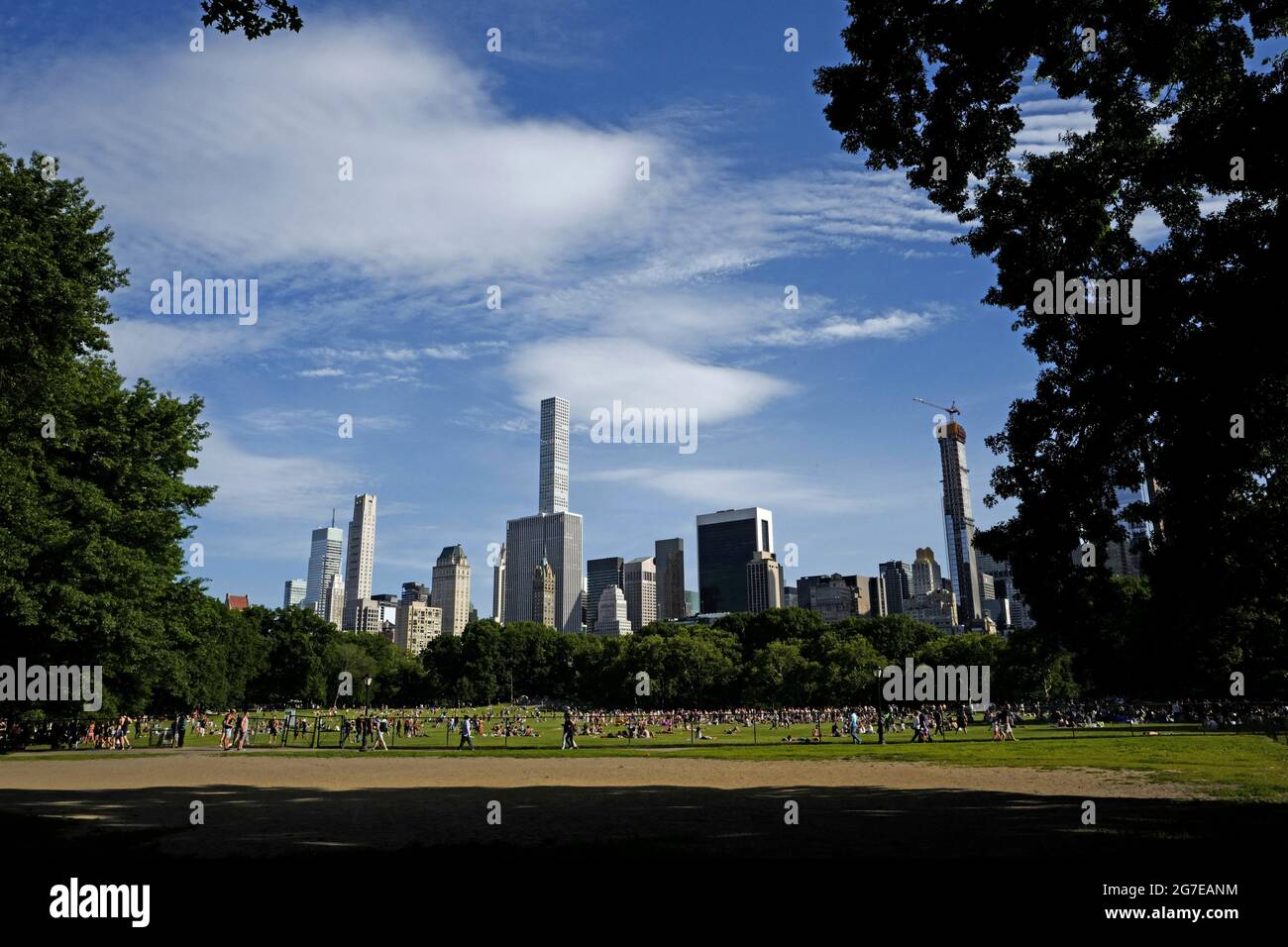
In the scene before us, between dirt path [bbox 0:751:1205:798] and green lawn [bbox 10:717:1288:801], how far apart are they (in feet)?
5.15

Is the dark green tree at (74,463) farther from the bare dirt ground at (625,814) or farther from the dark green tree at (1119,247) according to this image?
the dark green tree at (1119,247)

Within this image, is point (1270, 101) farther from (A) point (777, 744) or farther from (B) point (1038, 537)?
(A) point (777, 744)

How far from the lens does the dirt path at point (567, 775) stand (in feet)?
65.9

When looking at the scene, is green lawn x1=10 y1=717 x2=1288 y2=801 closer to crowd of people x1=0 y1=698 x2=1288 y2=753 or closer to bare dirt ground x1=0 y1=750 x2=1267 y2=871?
crowd of people x1=0 y1=698 x2=1288 y2=753

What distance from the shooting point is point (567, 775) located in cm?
2444

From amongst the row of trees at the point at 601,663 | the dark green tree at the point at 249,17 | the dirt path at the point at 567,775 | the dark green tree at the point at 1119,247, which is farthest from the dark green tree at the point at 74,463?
the row of trees at the point at 601,663

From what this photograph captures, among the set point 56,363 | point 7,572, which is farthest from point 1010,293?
point 7,572

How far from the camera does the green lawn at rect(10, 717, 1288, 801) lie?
21016 mm

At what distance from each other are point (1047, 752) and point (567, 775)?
18133mm

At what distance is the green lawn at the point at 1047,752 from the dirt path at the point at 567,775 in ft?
5.15

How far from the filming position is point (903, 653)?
105 m

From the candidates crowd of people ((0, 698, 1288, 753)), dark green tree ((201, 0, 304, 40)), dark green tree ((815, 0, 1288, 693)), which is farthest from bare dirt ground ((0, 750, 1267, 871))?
crowd of people ((0, 698, 1288, 753))

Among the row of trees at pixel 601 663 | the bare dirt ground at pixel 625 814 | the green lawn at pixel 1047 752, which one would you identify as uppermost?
the bare dirt ground at pixel 625 814
